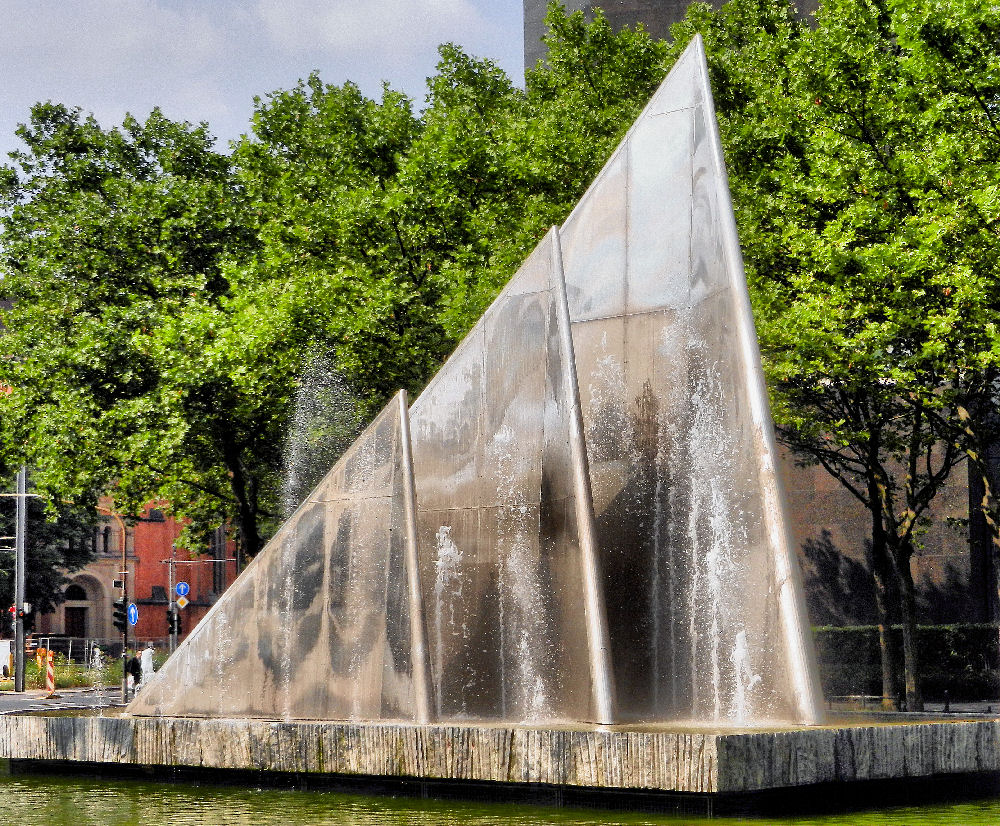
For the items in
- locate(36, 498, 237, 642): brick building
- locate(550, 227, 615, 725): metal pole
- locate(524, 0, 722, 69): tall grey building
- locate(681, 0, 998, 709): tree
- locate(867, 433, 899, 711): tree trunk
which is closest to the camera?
locate(550, 227, 615, 725): metal pole

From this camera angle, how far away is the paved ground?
98.1ft

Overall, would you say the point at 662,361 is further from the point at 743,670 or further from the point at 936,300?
the point at 936,300

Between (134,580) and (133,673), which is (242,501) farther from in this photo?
(134,580)

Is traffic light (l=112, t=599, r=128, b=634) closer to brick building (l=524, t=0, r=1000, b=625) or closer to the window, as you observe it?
brick building (l=524, t=0, r=1000, b=625)

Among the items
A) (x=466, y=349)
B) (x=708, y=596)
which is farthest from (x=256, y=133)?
(x=708, y=596)

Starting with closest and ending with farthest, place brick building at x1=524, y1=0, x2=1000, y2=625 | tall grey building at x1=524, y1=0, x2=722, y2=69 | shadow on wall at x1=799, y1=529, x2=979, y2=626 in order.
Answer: brick building at x1=524, y1=0, x2=1000, y2=625, shadow on wall at x1=799, y1=529, x2=979, y2=626, tall grey building at x1=524, y1=0, x2=722, y2=69

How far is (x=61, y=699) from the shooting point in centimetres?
3394

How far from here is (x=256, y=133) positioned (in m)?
29.5

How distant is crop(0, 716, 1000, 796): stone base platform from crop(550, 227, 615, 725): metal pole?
548 millimetres

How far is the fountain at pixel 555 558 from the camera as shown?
10508 millimetres

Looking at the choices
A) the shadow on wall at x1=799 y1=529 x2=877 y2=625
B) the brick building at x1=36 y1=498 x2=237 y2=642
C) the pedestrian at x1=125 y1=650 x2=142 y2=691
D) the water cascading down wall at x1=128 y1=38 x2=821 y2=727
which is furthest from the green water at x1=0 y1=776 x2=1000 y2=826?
the brick building at x1=36 y1=498 x2=237 y2=642

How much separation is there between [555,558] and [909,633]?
13472mm

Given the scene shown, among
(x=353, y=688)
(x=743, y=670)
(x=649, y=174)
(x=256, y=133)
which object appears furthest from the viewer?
A: (x=256, y=133)

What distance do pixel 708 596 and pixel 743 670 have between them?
69 centimetres
